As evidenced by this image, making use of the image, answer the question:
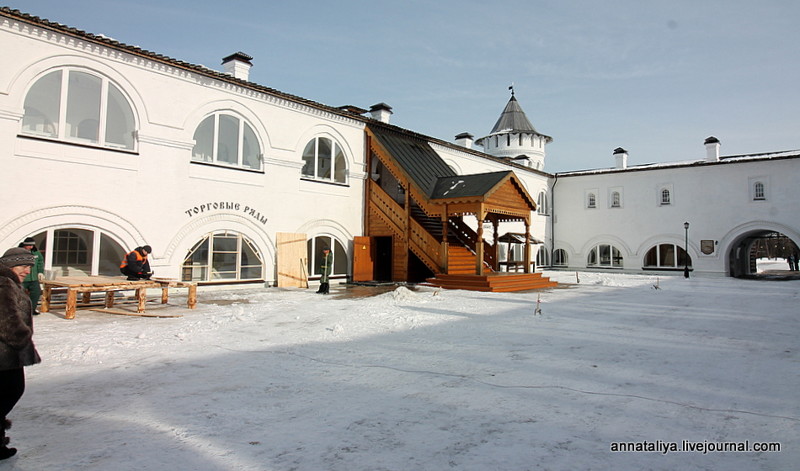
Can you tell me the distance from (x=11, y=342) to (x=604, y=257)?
32172 mm

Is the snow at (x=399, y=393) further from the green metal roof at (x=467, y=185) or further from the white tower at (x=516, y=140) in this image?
the white tower at (x=516, y=140)

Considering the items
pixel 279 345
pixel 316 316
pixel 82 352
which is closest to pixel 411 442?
pixel 279 345

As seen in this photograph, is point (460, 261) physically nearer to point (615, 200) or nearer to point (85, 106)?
point (85, 106)

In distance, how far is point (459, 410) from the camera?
4.34 m

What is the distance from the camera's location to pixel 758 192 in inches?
1024

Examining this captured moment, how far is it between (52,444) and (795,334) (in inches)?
405

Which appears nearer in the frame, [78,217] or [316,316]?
[316,316]

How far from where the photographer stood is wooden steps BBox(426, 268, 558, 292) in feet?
51.5

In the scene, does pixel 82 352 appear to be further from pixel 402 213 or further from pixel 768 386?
pixel 402 213

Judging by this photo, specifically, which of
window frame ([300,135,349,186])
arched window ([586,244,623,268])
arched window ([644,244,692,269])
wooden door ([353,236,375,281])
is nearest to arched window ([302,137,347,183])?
window frame ([300,135,349,186])

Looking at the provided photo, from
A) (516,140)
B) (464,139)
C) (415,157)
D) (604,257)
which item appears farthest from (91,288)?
(516,140)

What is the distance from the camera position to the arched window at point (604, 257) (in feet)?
100

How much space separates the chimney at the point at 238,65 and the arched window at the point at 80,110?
13.9 feet

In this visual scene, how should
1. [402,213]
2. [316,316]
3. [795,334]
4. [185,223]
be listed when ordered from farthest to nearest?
[402,213], [185,223], [316,316], [795,334]
